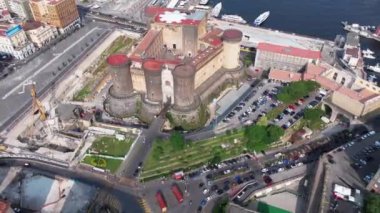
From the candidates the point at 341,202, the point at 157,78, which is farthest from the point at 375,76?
the point at 157,78

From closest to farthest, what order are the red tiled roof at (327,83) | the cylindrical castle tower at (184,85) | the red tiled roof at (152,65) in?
the cylindrical castle tower at (184,85) < the red tiled roof at (152,65) < the red tiled roof at (327,83)

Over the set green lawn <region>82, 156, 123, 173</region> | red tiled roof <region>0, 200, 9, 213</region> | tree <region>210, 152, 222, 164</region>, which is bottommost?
green lawn <region>82, 156, 123, 173</region>

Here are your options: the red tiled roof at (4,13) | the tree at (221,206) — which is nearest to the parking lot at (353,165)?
the tree at (221,206)

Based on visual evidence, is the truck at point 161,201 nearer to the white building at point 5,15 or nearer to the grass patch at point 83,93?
the grass patch at point 83,93

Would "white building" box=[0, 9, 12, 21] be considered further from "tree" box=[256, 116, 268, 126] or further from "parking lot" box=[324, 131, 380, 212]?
"parking lot" box=[324, 131, 380, 212]

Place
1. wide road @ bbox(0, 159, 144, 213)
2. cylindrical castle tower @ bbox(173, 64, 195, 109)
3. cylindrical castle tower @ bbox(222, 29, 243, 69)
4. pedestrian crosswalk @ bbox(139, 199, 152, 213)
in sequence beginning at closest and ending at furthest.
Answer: pedestrian crosswalk @ bbox(139, 199, 152, 213), wide road @ bbox(0, 159, 144, 213), cylindrical castle tower @ bbox(173, 64, 195, 109), cylindrical castle tower @ bbox(222, 29, 243, 69)

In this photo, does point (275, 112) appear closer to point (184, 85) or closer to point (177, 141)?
point (184, 85)

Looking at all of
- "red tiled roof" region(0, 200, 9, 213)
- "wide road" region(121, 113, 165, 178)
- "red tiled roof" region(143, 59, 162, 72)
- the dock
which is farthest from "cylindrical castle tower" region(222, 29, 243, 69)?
"red tiled roof" region(0, 200, 9, 213)
